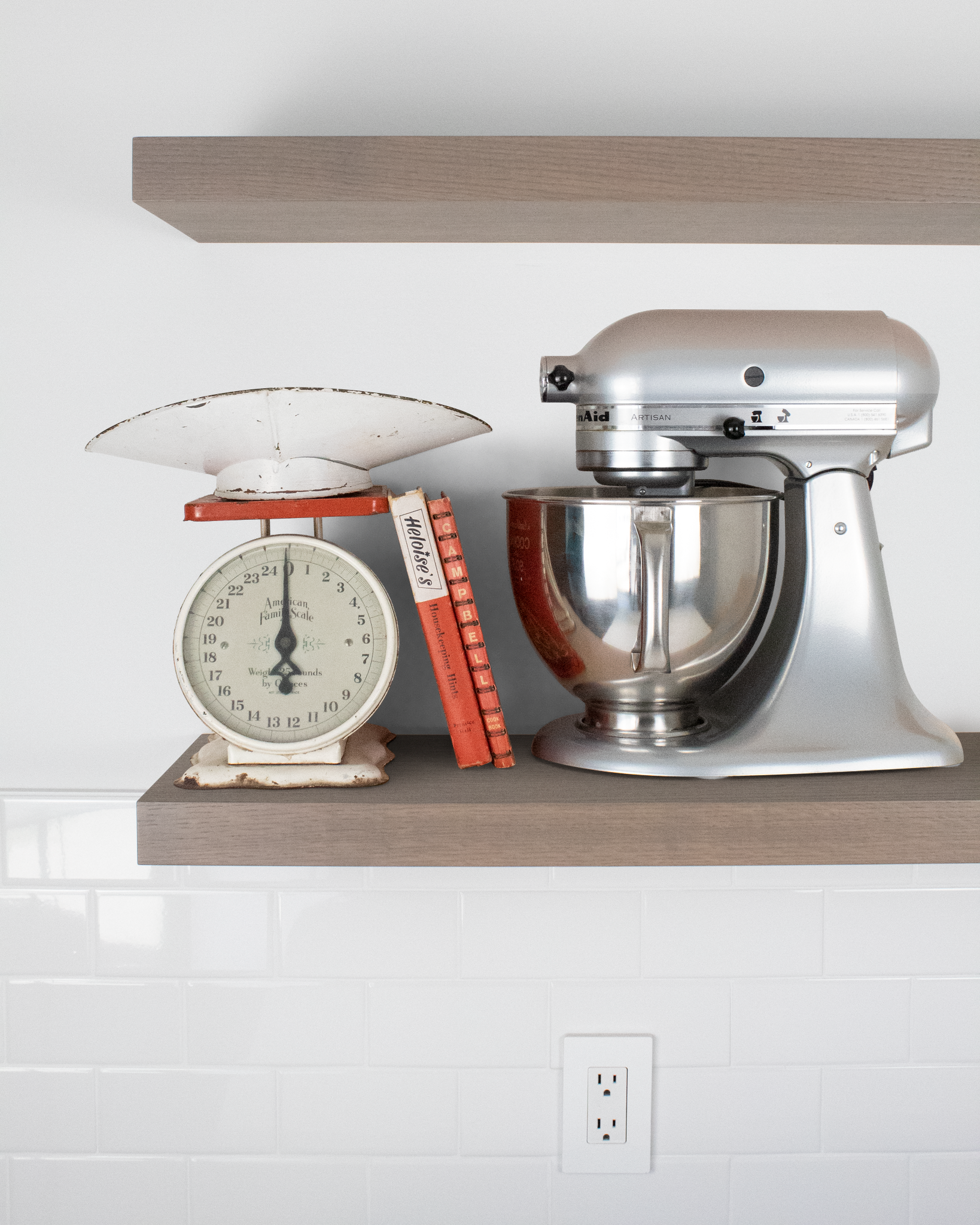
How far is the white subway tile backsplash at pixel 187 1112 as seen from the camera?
1146mm

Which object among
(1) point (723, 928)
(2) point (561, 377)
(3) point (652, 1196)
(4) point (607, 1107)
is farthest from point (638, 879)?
(2) point (561, 377)

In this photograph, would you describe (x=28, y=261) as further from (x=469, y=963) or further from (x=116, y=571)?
(x=469, y=963)

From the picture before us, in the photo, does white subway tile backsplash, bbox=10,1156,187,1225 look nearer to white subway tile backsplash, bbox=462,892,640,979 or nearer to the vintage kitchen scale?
white subway tile backsplash, bbox=462,892,640,979

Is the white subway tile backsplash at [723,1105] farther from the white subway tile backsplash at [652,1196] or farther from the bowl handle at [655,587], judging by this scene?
the bowl handle at [655,587]

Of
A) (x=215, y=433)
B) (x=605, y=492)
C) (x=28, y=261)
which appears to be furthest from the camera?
(x=28, y=261)

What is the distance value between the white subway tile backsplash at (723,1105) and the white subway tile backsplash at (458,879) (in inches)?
10.2

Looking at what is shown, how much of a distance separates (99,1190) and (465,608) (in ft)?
2.62

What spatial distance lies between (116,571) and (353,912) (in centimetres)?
45

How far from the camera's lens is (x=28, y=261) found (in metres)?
1.07

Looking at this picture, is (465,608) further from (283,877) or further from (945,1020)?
(945,1020)

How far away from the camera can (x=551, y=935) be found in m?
1.14

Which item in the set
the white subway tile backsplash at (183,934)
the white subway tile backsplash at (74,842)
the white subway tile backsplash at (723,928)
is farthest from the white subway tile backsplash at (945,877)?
the white subway tile backsplash at (74,842)

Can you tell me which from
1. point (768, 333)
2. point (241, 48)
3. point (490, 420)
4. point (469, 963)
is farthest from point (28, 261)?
point (469, 963)

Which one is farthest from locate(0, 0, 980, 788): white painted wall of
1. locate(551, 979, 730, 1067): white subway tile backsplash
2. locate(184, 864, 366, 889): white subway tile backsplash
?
locate(551, 979, 730, 1067): white subway tile backsplash
